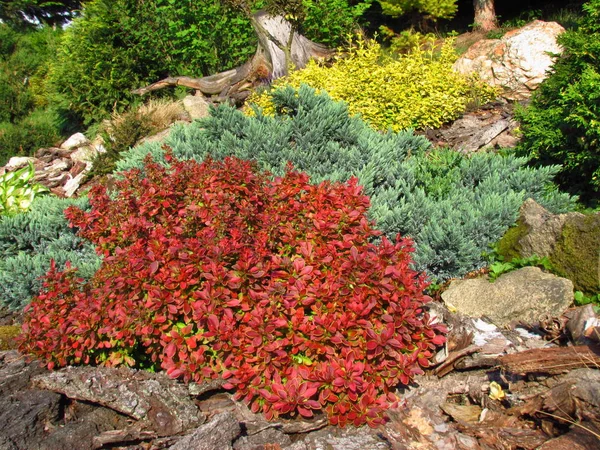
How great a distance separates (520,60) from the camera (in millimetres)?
8219

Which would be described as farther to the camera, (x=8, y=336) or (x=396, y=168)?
(x=396, y=168)

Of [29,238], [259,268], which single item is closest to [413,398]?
[259,268]

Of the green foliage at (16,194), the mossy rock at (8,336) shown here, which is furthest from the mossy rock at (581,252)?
the green foliage at (16,194)

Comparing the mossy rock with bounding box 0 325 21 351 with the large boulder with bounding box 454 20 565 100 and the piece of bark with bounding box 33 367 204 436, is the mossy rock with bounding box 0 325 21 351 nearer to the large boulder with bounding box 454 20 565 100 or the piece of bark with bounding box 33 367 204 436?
the piece of bark with bounding box 33 367 204 436

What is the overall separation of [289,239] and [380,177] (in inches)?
74.0

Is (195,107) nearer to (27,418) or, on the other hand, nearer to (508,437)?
(27,418)

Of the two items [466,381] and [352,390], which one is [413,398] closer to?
[466,381]

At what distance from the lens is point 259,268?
9.75ft

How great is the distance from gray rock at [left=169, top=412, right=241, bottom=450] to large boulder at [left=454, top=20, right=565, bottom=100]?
723cm

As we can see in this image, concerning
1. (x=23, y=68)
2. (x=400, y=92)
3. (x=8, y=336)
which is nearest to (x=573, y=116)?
(x=400, y=92)

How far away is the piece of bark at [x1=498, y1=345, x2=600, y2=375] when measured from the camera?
2895 mm

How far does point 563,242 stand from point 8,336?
4.31 metres

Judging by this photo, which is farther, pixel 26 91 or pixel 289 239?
pixel 26 91

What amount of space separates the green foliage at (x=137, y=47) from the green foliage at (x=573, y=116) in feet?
26.2
